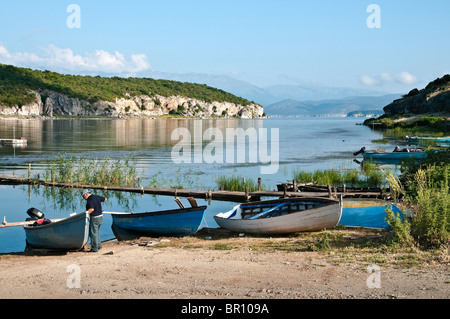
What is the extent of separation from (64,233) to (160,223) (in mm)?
3420

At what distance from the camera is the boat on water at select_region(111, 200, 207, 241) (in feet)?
54.5

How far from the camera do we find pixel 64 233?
15.0 meters

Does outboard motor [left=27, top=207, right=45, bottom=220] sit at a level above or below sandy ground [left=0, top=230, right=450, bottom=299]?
above

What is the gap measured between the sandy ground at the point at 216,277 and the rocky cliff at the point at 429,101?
90664mm

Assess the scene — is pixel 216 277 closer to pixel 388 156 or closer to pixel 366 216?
pixel 366 216

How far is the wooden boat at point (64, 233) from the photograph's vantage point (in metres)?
14.7

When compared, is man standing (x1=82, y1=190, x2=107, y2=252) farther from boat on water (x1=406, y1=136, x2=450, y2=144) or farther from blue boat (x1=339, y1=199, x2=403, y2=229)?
boat on water (x1=406, y1=136, x2=450, y2=144)

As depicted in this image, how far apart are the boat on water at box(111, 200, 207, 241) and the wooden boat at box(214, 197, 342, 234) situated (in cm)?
113

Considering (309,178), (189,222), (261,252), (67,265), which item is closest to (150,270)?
(67,265)

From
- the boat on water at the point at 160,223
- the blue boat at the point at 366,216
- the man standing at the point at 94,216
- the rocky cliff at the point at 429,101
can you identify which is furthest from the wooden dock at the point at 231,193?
the rocky cliff at the point at 429,101

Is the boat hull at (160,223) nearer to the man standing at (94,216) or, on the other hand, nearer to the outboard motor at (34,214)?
the man standing at (94,216)

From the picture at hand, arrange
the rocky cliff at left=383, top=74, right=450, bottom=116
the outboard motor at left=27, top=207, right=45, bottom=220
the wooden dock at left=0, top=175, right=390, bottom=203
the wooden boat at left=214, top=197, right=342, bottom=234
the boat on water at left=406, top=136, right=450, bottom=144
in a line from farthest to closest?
1. the rocky cliff at left=383, top=74, right=450, bottom=116
2. the boat on water at left=406, top=136, right=450, bottom=144
3. the wooden dock at left=0, top=175, right=390, bottom=203
4. the outboard motor at left=27, top=207, right=45, bottom=220
5. the wooden boat at left=214, top=197, right=342, bottom=234

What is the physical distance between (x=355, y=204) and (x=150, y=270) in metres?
10.8

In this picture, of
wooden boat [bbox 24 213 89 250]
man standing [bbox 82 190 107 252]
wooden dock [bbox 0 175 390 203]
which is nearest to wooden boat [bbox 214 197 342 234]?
wooden dock [bbox 0 175 390 203]
